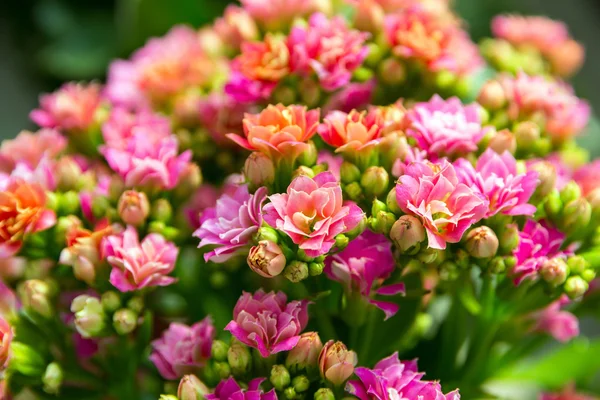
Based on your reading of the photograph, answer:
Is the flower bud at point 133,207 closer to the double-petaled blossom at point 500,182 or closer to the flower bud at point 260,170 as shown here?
the flower bud at point 260,170

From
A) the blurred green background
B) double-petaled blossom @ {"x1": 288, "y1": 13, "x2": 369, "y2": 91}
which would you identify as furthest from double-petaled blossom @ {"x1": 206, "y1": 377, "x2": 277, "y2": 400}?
the blurred green background

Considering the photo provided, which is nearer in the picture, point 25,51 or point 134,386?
point 134,386

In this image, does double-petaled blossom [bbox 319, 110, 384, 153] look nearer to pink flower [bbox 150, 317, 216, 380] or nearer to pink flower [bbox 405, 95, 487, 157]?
pink flower [bbox 405, 95, 487, 157]

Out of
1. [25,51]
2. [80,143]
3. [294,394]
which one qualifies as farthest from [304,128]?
[25,51]

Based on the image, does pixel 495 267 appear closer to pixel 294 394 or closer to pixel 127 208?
pixel 294 394

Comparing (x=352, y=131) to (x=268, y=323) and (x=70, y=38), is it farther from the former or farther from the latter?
(x=70, y=38)

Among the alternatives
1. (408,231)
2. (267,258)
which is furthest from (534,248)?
(267,258)
